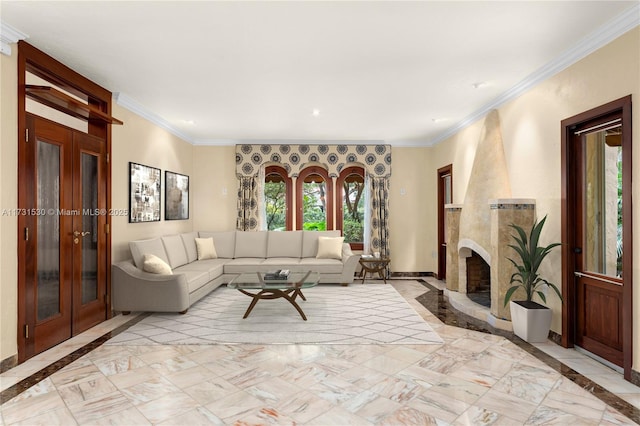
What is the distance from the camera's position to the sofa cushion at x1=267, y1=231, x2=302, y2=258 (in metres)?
6.57

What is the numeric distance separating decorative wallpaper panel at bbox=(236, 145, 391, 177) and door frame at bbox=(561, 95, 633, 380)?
3848 millimetres

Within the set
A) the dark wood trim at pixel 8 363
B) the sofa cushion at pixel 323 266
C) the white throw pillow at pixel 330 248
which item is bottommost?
the dark wood trim at pixel 8 363

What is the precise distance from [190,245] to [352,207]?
125 inches

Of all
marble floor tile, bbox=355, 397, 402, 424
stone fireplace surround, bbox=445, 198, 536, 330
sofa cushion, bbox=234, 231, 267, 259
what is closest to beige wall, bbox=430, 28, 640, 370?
stone fireplace surround, bbox=445, 198, 536, 330

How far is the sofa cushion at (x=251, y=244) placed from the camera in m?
6.49

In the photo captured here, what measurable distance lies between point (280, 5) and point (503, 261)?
3.21 meters

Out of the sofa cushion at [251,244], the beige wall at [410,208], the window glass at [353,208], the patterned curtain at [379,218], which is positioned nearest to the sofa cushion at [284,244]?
the sofa cushion at [251,244]

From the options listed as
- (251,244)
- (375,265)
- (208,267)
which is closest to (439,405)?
(208,267)

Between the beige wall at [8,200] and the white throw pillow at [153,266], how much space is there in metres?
1.47

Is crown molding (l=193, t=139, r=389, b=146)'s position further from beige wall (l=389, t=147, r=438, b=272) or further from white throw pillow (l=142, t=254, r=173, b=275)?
white throw pillow (l=142, t=254, r=173, b=275)

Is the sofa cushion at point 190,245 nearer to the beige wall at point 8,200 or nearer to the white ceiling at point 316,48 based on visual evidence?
the white ceiling at point 316,48

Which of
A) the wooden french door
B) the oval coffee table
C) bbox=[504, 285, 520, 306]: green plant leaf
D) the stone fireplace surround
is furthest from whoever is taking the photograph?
the oval coffee table

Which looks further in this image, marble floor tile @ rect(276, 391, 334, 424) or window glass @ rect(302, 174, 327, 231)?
window glass @ rect(302, 174, 327, 231)

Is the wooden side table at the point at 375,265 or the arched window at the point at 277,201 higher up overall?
the arched window at the point at 277,201
